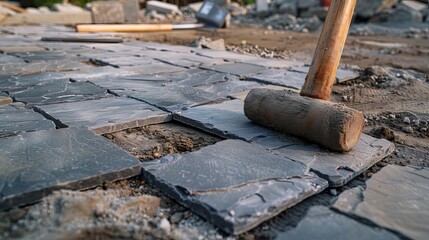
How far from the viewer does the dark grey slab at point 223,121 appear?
232 centimetres

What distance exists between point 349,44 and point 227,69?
4727 mm

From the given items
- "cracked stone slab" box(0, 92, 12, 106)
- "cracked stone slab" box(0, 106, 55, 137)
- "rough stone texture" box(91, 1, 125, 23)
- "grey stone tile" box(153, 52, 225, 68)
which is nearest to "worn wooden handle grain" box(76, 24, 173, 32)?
"rough stone texture" box(91, 1, 125, 23)

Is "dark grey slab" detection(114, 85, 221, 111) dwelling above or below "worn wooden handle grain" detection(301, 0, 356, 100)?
below

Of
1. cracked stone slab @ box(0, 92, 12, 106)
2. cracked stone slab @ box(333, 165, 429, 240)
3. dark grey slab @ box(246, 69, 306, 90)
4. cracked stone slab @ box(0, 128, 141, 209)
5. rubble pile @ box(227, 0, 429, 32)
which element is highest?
rubble pile @ box(227, 0, 429, 32)

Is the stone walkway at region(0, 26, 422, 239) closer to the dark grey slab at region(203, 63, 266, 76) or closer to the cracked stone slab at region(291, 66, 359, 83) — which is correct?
the dark grey slab at region(203, 63, 266, 76)

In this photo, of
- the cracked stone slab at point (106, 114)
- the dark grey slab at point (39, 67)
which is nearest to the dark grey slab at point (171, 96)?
the cracked stone slab at point (106, 114)

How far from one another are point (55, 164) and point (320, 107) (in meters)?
1.42

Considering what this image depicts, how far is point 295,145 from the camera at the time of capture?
2.17m

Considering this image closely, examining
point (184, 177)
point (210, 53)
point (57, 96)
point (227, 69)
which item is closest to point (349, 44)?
point (210, 53)

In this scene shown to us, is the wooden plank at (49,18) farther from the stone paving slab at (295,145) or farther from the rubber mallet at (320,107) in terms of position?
the rubber mallet at (320,107)

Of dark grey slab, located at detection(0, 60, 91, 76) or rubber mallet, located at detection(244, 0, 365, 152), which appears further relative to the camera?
dark grey slab, located at detection(0, 60, 91, 76)

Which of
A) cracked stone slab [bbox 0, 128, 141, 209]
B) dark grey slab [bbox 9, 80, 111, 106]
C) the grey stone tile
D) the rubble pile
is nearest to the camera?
cracked stone slab [bbox 0, 128, 141, 209]

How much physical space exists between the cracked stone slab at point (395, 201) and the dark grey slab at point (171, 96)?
1464 millimetres

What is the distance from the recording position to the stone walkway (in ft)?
4.91
